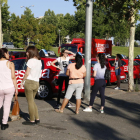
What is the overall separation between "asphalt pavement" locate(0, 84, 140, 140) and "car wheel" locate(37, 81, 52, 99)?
2.57ft

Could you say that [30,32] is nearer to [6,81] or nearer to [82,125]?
[82,125]

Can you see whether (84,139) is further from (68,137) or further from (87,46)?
(87,46)

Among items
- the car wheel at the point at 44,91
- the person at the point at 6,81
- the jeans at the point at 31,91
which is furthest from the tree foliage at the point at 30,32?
the person at the point at 6,81

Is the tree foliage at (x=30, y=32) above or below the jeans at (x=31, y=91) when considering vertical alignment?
above

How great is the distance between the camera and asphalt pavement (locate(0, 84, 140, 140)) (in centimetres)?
553

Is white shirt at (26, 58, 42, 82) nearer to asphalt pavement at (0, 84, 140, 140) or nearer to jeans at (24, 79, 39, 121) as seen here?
jeans at (24, 79, 39, 121)

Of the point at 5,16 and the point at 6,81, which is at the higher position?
the point at 5,16

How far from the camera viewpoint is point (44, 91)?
32.8 ft

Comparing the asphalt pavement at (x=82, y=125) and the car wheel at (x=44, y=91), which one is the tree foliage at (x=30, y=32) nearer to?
the car wheel at (x=44, y=91)

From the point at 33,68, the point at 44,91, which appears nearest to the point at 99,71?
the point at 33,68

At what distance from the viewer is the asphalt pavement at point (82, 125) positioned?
5531mm

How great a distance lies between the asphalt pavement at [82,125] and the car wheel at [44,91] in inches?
30.8

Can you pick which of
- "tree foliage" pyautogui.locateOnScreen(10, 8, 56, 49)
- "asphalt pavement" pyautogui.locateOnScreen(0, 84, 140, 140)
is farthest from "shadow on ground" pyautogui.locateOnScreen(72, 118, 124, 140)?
"tree foliage" pyautogui.locateOnScreen(10, 8, 56, 49)

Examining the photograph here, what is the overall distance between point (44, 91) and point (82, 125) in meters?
3.81
